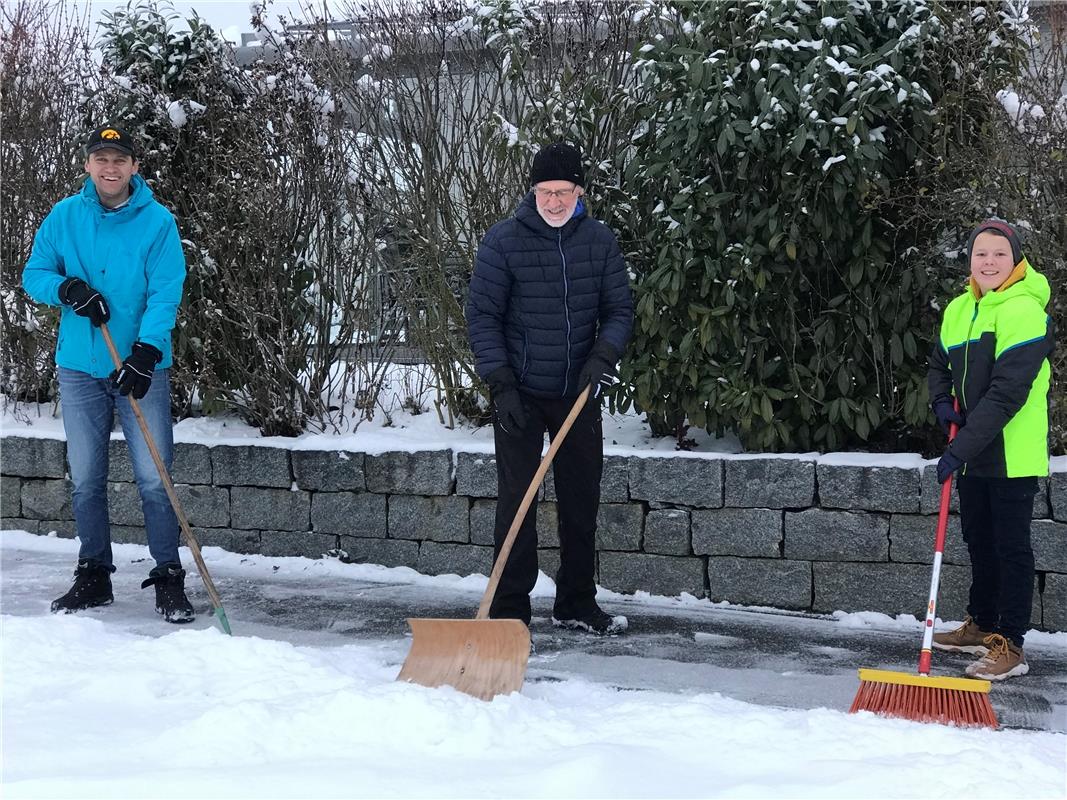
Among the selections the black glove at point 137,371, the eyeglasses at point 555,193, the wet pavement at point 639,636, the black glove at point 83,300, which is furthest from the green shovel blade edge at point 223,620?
the eyeglasses at point 555,193

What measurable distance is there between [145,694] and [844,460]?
2.96 metres

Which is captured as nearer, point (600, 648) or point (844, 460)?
point (600, 648)

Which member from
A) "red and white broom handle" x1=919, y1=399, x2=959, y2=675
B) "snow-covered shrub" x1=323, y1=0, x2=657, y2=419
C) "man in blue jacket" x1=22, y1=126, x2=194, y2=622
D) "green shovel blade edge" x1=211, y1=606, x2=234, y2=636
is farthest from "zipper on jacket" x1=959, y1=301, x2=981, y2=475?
"man in blue jacket" x1=22, y1=126, x2=194, y2=622

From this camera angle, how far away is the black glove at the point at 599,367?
4500 millimetres

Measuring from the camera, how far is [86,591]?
5.13 meters

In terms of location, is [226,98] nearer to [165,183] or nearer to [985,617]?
[165,183]

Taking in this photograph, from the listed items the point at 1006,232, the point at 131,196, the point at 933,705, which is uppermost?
the point at 131,196

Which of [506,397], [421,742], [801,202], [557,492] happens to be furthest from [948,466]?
[421,742]

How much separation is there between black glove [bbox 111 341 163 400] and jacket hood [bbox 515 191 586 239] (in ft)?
5.17

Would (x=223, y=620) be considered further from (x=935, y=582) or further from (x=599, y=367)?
(x=935, y=582)

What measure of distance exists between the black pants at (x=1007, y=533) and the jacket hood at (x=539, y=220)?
5.82ft

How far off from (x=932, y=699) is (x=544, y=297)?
203cm

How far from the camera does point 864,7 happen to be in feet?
16.7

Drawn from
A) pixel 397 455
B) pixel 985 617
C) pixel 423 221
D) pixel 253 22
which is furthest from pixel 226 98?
pixel 985 617
